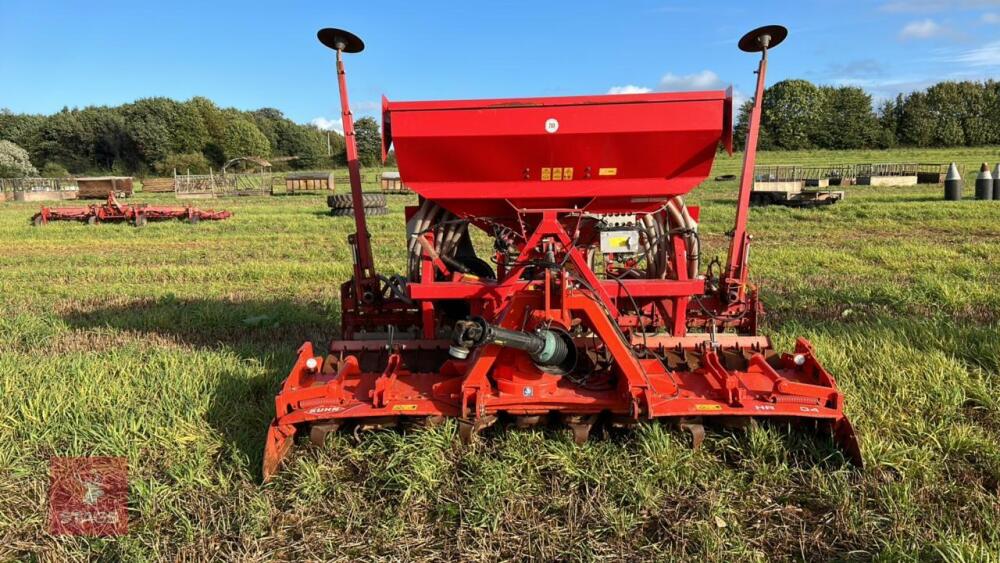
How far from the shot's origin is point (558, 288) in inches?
148

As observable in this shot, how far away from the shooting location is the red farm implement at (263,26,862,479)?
3.54m

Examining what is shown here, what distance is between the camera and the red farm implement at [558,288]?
11.6 feet

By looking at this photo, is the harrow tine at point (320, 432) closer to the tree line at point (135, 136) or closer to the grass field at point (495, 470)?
the grass field at point (495, 470)

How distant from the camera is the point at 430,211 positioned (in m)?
4.46

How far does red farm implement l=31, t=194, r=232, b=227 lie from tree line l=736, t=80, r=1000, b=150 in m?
58.7

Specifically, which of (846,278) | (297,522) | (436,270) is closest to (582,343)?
(436,270)

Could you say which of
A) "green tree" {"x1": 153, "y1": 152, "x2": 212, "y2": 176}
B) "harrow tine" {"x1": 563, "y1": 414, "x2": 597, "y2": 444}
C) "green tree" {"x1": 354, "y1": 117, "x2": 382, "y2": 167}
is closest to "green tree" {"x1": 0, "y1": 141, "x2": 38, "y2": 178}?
"green tree" {"x1": 153, "y1": 152, "x2": 212, "y2": 176}

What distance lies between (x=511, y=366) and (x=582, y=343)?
0.77 meters

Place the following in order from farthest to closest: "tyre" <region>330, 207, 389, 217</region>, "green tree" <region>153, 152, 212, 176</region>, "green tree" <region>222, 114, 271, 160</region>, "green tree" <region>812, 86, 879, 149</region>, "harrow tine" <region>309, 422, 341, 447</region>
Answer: "green tree" <region>222, 114, 271, 160</region> → "green tree" <region>812, 86, 879, 149</region> → "green tree" <region>153, 152, 212, 176</region> → "tyre" <region>330, 207, 389, 217</region> → "harrow tine" <region>309, 422, 341, 447</region>

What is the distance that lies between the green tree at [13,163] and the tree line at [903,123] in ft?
222

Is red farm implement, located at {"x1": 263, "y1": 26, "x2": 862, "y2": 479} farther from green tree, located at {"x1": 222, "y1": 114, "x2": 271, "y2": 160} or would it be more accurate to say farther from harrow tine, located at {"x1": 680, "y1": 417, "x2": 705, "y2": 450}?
green tree, located at {"x1": 222, "y1": 114, "x2": 271, "y2": 160}

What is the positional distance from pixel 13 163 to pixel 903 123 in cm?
8441

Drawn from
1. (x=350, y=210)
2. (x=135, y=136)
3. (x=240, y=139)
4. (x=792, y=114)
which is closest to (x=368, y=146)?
(x=240, y=139)

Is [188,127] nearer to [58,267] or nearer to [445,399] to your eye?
[58,267]
